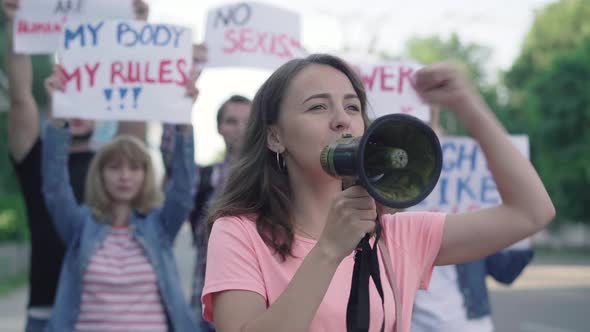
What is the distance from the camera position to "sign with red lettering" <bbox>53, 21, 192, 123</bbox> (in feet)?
14.7

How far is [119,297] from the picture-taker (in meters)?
A: 3.88

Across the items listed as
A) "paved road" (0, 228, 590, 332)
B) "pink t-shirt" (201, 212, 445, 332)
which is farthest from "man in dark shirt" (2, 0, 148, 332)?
"paved road" (0, 228, 590, 332)

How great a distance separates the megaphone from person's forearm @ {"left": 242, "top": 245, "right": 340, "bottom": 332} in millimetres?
204

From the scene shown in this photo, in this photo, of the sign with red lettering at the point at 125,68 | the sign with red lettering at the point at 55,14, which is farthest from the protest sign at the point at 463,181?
the sign with red lettering at the point at 55,14

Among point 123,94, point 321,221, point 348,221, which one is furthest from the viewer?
point 123,94

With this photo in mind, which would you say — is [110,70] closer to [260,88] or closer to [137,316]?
[137,316]

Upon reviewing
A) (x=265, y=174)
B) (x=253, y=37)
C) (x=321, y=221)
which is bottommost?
(x=321, y=221)

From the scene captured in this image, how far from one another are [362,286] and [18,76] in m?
2.87

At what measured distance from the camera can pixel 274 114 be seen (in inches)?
94.7

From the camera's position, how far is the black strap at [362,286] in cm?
208

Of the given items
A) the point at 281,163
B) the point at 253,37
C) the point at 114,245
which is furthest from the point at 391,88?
the point at 281,163

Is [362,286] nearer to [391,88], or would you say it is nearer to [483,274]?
[483,274]

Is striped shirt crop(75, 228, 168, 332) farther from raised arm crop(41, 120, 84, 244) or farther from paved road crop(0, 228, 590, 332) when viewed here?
paved road crop(0, 228, 590, 332)

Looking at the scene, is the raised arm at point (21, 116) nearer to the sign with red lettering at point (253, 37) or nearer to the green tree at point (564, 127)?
the sign with red lettering at point (253, 37)
